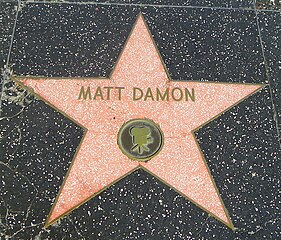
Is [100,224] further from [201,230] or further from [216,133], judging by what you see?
[216,133]

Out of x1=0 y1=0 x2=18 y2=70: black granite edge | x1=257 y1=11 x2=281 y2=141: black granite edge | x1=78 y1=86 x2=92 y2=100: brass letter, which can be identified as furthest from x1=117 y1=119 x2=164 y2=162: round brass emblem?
x1=0 y1=0 x2=18 y2=70: black granite edge

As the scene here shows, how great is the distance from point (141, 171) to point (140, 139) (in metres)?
0.14

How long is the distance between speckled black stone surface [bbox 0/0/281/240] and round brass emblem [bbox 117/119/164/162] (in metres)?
0.09

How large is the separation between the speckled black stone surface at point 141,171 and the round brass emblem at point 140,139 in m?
0.09

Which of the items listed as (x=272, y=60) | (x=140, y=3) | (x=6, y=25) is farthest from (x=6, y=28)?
(x=272, y=60)

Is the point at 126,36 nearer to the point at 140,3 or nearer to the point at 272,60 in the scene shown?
the point at 140,3

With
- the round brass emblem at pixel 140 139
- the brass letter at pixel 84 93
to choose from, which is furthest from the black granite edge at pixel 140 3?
the round brass emblem at pixel 140 139

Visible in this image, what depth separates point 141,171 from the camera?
157cm

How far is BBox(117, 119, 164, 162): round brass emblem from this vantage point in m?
1.59

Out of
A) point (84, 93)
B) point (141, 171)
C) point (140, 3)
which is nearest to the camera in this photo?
point (141, 171)

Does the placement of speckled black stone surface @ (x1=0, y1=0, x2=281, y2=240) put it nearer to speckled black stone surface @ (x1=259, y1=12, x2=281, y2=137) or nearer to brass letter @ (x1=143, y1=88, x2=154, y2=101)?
speckled black stone surface @ (x1=259, y1=12, x2=281, y2=137)

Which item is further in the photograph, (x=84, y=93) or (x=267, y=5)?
(x=267, y=5)

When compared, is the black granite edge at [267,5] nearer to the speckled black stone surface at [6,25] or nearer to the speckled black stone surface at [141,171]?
the speckled black stone surface at [141,171]

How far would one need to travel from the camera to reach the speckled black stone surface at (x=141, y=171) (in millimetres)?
1490
